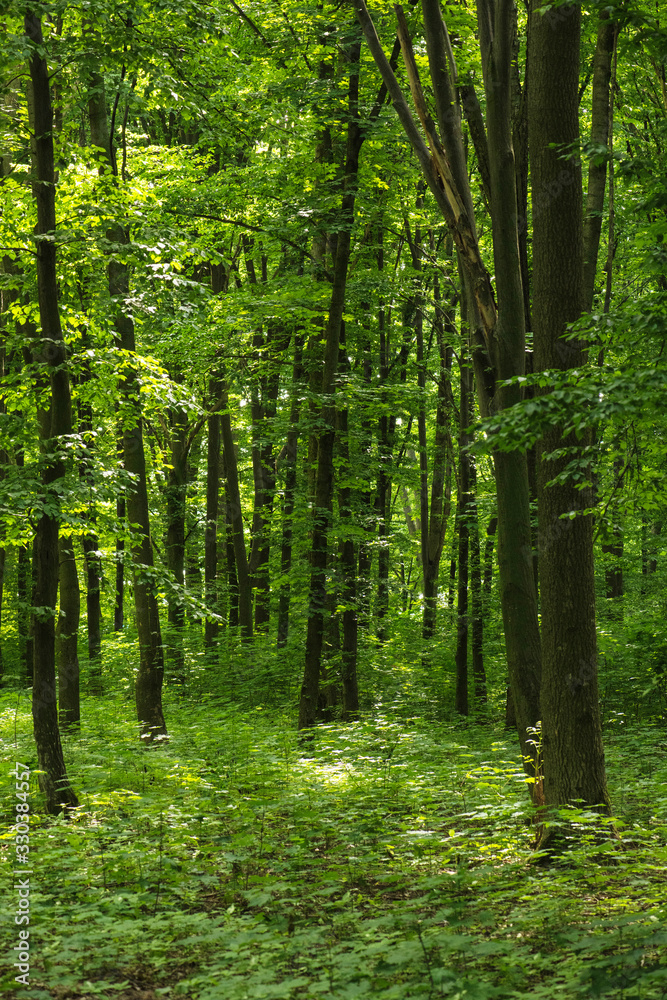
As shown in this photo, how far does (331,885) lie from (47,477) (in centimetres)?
424

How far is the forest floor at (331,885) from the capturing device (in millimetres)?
3727

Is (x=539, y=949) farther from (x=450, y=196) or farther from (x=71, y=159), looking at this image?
(x=71, y=159)

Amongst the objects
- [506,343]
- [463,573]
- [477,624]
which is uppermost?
[506,343]

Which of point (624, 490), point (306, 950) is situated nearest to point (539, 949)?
point (306, 950)

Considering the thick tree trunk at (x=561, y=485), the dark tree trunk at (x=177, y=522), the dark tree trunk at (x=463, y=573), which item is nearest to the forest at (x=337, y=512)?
the thick tree trunk at (x=561, y=485)

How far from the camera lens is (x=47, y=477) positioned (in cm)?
712

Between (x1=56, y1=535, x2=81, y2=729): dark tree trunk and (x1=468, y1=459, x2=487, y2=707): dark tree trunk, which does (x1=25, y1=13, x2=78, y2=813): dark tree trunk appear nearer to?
(x1=56, y1=535, x2=81, y2=729): dark tree trunk

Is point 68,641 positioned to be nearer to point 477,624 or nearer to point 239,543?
point 239,543

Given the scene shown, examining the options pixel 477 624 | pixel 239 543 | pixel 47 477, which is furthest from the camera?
pixel 239 543

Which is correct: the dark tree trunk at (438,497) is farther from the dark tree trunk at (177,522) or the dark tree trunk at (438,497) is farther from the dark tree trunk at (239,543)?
the dark tree trunk at (177,522)

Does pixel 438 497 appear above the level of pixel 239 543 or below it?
above

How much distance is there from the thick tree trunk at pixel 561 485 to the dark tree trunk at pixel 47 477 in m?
4.19

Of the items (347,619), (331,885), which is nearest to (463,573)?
(347,619)

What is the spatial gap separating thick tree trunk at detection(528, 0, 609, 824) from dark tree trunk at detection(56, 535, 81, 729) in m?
7.07
